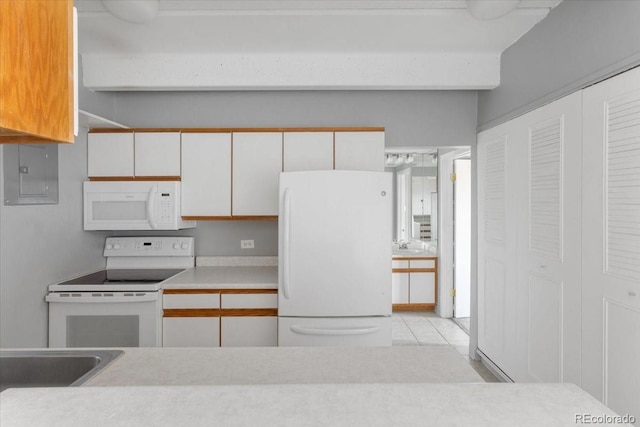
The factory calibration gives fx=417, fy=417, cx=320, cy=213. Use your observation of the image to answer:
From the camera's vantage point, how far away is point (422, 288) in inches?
195

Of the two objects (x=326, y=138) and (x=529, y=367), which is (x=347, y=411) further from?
(x=326, y=138)

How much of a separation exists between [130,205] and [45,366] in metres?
1.94

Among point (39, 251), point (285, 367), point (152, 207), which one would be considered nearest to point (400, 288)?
point (152, 207)

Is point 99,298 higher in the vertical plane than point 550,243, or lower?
lower

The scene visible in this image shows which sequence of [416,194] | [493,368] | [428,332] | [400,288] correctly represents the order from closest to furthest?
1. [493,368]
2. [428,332]
3. [400,288]
4. [416,194]

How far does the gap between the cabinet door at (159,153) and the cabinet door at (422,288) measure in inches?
119

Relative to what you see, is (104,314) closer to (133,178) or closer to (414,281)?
(133,178)

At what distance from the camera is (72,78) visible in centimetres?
76

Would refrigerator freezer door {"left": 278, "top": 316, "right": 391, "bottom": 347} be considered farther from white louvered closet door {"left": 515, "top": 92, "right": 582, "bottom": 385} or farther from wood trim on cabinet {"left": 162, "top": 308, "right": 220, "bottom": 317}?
white louvered closet door {"left": 515, "top": 92, "right": 582, "bottom": 385}

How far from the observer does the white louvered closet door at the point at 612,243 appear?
69.3 inches

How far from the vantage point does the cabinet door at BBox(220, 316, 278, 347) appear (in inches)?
114

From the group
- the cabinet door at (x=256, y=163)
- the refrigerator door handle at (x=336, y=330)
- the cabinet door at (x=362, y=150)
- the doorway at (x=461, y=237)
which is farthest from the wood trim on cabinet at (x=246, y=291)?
the doorway at (x=461, y=237)

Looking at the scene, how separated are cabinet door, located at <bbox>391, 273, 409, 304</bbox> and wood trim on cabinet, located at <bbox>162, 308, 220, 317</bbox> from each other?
2.59 m

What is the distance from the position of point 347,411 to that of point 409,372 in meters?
0.60
